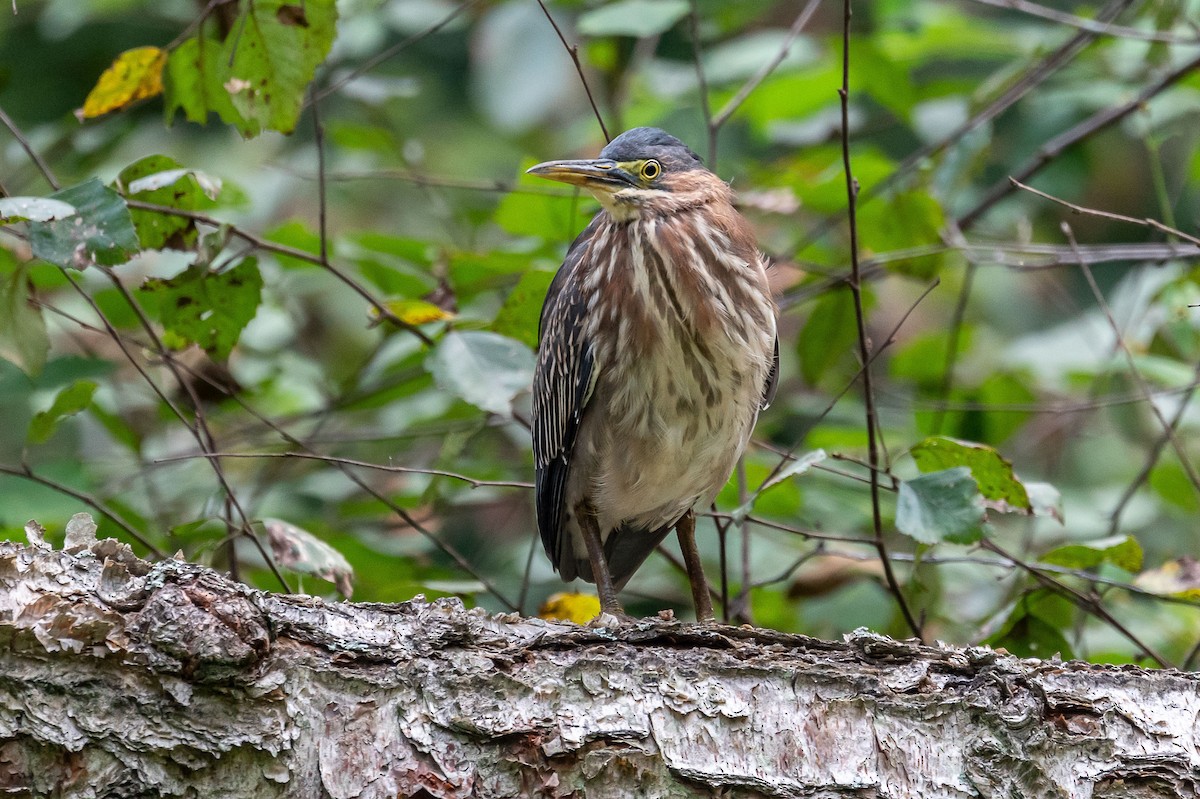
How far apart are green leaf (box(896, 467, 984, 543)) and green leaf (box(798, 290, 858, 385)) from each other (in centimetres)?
134

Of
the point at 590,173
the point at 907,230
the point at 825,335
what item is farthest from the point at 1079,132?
the point at 590,173

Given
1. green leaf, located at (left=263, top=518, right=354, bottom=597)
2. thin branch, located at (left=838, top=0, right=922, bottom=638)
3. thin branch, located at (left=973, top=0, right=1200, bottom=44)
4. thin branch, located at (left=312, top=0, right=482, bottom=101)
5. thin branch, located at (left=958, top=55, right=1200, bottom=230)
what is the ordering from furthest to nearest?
thin branch, located at (left=958, top=55, right=1200, bottom=230) < thin branch, located at (left=973, top=0, right=1200, bottom=44) < thin branch, located at (left=312, top=0, right=482, bottom=101) < thin branch, located at (left=838, top=0, right=922, bottom=638) < green leaf, located at (left=263, top=518, right=354, bottom=597)

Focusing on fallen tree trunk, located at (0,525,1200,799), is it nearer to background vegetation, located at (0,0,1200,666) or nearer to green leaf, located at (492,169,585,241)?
background vegetation, located at (0,0,1200,666)

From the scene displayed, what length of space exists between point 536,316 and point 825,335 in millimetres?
1179

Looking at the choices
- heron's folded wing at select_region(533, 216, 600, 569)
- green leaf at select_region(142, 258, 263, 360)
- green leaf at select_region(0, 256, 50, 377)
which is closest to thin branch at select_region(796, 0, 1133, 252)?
heron's folded wing at select_region(533, 216, 600, 569)

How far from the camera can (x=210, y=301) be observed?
3518 mm

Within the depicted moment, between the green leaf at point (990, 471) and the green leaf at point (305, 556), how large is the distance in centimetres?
166

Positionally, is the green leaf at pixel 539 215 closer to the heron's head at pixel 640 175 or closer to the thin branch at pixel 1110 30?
the heron's head at pixel 640 175

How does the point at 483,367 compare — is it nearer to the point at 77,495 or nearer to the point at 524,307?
the point at 524,307

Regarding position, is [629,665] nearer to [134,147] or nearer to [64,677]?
[64,677]

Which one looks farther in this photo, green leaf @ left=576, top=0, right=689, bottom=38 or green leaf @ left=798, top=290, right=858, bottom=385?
green leaf @ left=798, top=290, right=858, bottom=385

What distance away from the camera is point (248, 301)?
3.52 meters

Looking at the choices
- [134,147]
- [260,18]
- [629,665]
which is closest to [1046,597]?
[629,665]

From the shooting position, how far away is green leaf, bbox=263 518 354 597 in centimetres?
312
